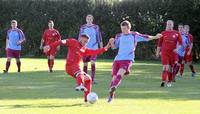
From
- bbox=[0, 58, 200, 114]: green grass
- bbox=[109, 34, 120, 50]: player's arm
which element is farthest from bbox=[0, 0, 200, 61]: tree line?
bbox=[109, 34, 120, 50]: player's arm

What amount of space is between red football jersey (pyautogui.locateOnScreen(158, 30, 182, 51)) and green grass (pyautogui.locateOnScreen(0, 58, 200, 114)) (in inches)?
49.5

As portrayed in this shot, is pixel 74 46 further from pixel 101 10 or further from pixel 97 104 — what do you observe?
pixel 101 10

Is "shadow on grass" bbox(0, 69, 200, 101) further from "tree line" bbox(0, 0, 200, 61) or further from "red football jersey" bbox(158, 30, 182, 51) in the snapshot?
"tree line" bbox(0, 0, 200, 61)

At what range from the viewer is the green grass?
12.5 meters

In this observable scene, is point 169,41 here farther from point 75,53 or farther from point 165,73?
point 75,53

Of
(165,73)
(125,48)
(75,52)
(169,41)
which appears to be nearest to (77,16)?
(169,41)

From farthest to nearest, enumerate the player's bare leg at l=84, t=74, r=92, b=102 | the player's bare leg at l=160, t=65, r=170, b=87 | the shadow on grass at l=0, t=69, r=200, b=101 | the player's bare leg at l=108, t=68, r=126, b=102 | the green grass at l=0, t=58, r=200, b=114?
the player's bare leg at l=160, t=65, r=170, b=87
the shadow on grass at l=0, t=69, r=200, b=101
the player's bare leg at l=108, t=68, r=126, b=102
the player's bare leg at l=84, t=74, r=92, b=102
the green grass at l=0, t=58, r=200, b=114

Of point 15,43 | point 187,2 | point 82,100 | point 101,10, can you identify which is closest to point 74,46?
point 82,100

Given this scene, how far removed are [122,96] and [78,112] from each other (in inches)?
142

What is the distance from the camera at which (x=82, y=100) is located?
1431 centimetres

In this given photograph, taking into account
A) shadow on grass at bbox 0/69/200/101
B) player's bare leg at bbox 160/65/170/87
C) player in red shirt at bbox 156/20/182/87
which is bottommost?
shadow on grass at bbox 0/69/200/101

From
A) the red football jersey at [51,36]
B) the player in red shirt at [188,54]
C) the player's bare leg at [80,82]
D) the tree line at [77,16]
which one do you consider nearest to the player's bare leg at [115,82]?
the player's bare leg at [80,82]

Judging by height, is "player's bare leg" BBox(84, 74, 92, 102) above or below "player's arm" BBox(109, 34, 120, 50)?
below

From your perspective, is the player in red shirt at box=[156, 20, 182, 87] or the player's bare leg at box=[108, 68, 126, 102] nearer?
the player's bare leg at box=[108, 68, 126, 102]
